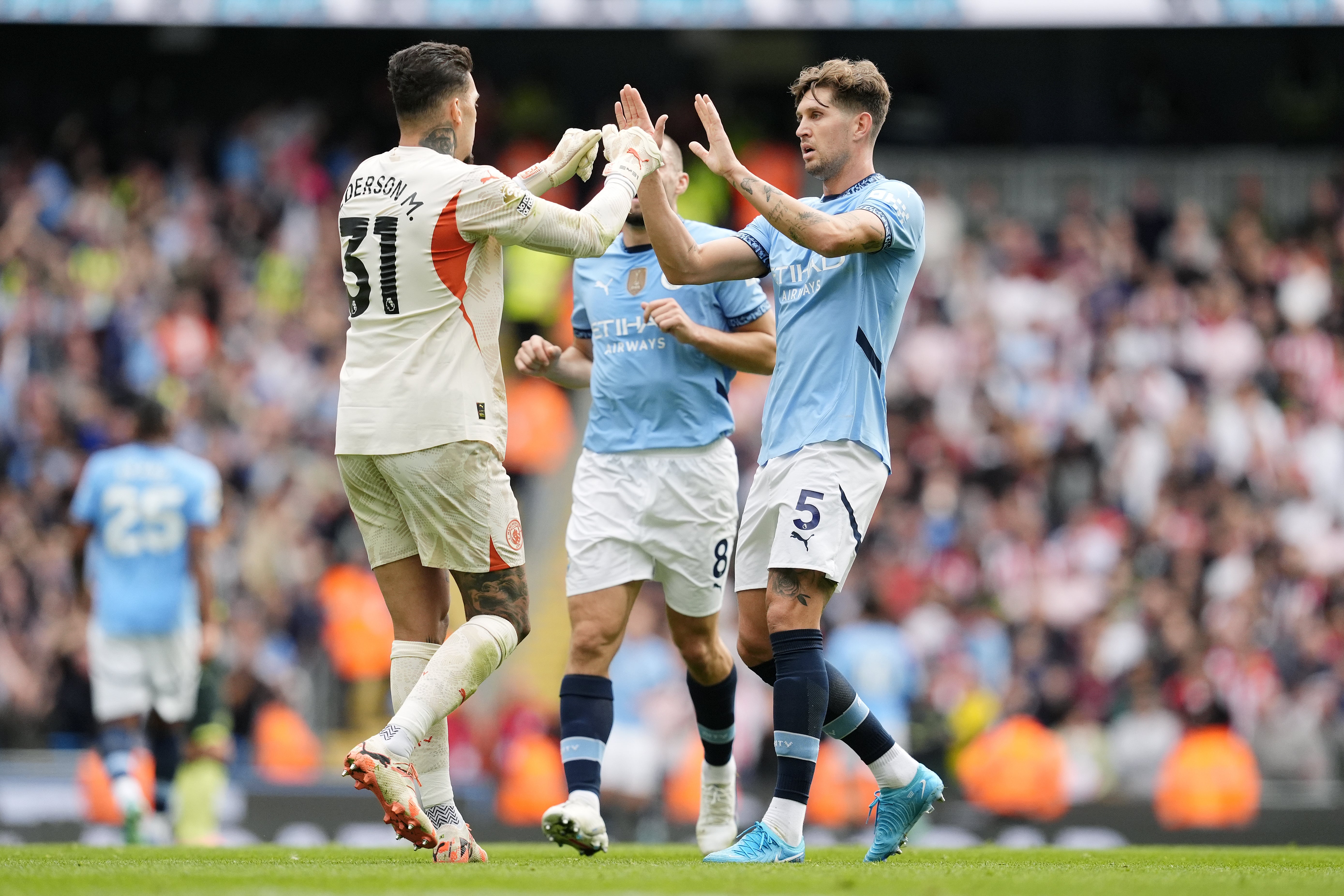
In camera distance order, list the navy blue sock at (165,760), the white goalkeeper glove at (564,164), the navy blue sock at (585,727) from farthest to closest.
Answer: the navy blue sock at (165,760), the navy blue sock at (585,727), the white goalkeeper glove at (564,164)

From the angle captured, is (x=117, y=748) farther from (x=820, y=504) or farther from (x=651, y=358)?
(x=820, y=504)

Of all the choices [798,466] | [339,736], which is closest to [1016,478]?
[339,736]

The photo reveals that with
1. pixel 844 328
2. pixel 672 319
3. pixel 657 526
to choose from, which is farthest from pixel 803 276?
pixel 657 526

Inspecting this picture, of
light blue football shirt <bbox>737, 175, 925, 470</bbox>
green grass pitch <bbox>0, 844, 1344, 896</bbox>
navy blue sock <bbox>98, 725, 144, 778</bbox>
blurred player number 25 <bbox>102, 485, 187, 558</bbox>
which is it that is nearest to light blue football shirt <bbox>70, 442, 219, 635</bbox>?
blurred player number 25 <bbox>102, 485, 187, 558</bbox>

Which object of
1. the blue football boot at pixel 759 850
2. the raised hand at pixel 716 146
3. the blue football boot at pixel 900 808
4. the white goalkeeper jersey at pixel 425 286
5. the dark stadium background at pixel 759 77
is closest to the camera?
the white goalkeeper jersey at pixel 425 286

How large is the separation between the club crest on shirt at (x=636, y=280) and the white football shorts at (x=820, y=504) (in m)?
1.33

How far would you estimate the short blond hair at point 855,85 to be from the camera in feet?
22.3

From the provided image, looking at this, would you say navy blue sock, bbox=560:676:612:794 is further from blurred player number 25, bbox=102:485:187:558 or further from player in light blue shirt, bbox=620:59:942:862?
blurred player number 25, bbox=102:485:187:558

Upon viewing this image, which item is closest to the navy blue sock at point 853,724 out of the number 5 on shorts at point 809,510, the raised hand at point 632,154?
the number 5 on shorts at point 809,510

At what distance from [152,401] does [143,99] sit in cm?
1119

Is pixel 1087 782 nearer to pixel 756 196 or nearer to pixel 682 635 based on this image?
pixel 682 635

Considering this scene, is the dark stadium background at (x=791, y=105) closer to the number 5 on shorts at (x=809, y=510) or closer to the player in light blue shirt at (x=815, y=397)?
the player in light blue shirt at (x=815, y=397)

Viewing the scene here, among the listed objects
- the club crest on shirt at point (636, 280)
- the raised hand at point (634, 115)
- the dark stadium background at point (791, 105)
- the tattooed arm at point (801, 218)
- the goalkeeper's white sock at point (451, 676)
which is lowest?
the goalkeeper's white sock at point (451, 676)

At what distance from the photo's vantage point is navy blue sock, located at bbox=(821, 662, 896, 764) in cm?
679
